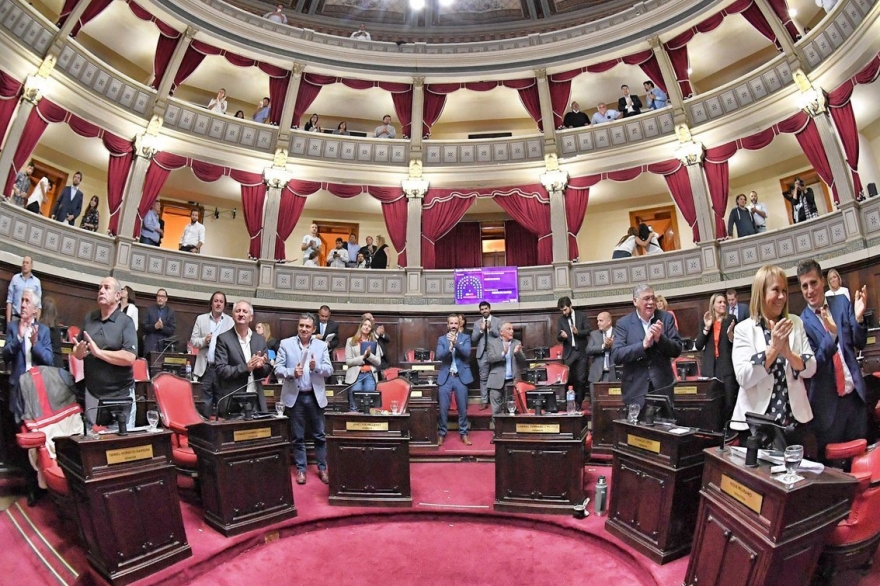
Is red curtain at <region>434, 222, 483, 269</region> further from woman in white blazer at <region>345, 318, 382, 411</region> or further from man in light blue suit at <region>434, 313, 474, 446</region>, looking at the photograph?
woman in white blazer at <region>345, 318, 382, 411</region>

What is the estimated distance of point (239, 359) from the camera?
4.23 metres

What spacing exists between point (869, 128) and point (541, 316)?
7239 millimetres

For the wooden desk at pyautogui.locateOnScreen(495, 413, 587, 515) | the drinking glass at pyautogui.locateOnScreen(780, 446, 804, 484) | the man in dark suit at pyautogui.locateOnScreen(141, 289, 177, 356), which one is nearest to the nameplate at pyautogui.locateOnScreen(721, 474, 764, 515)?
the drinking glass at pyautogui.locateOnScreen(780, 446, 804, 484)

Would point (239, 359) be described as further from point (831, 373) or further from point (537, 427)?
point (831, 373)

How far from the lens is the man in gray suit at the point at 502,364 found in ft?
19.5

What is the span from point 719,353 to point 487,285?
22.6 ft

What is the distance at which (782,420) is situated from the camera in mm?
2383

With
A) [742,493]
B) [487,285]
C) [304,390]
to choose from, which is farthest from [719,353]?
[487,285]

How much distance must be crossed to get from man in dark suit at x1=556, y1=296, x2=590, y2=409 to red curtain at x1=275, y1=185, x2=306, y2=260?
6.74m

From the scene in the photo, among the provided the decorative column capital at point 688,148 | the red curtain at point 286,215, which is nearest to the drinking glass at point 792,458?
the decorative column capital at point 688,148

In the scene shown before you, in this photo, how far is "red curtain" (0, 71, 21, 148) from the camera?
823 cm

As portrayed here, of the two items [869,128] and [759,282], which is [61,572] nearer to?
[759,282]

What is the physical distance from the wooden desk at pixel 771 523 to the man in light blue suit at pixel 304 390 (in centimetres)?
351

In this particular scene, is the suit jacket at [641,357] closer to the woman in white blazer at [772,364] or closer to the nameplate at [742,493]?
the woman in white blazer at [772,364]
